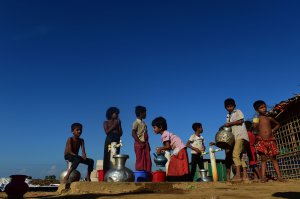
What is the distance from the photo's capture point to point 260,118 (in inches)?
247

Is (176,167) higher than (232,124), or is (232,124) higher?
(232,124)

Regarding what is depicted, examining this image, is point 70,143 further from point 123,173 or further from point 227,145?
point 227,145

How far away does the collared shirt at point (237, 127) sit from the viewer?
6.11m

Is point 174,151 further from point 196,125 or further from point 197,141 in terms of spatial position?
point 196,125

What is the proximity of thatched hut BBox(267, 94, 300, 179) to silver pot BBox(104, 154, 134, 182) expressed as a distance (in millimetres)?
6300

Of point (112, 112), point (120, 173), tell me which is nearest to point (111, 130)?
point (112, 112)

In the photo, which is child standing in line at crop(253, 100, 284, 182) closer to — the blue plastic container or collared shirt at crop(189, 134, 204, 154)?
collared shirt at crop(189, 134, 204, 154)

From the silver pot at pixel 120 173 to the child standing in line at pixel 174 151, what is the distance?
108cm

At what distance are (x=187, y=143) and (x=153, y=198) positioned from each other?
378 cm

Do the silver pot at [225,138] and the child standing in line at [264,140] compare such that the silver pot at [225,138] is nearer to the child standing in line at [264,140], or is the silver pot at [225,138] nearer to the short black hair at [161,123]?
the child standing in line at [264,140]

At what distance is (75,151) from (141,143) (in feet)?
4.98

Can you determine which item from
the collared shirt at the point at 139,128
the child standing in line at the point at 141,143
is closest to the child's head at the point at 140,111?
the child standing in line at the point at 141,143

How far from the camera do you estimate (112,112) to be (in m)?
8.09

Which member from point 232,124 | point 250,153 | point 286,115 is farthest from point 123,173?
point 286,115
